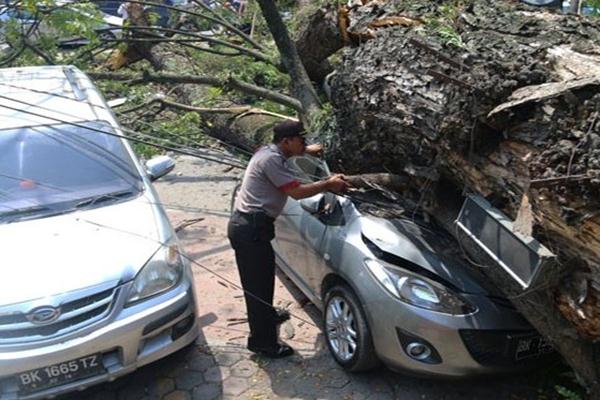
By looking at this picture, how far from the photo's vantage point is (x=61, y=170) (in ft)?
14.3

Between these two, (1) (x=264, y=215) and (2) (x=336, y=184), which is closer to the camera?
(2) (x=336, y=184)

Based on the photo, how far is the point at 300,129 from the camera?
13.2 feet

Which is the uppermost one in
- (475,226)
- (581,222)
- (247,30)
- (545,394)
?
(247,30)

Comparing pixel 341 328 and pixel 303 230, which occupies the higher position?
pixel 303 230

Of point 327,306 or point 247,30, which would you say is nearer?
point 327,306

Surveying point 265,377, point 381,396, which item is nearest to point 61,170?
point 265,377

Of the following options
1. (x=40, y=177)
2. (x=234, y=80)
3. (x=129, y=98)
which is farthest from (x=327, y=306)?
(x=129, y=98)

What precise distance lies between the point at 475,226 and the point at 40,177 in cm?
308

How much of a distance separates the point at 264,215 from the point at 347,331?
0.97 meters

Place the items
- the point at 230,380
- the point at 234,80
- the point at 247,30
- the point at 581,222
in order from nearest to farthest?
the point at 581,222, the point at 230,380, the point at 234,80, the point at 247,30

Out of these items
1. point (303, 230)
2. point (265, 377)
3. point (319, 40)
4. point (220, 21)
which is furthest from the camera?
point (220, 21)

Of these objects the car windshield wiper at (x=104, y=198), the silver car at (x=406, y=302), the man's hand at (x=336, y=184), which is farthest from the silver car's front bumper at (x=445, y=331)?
the car windshield wiper at (x=104, y=198)

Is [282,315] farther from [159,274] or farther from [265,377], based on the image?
[159,274]

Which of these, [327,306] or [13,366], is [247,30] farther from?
[13,366]
